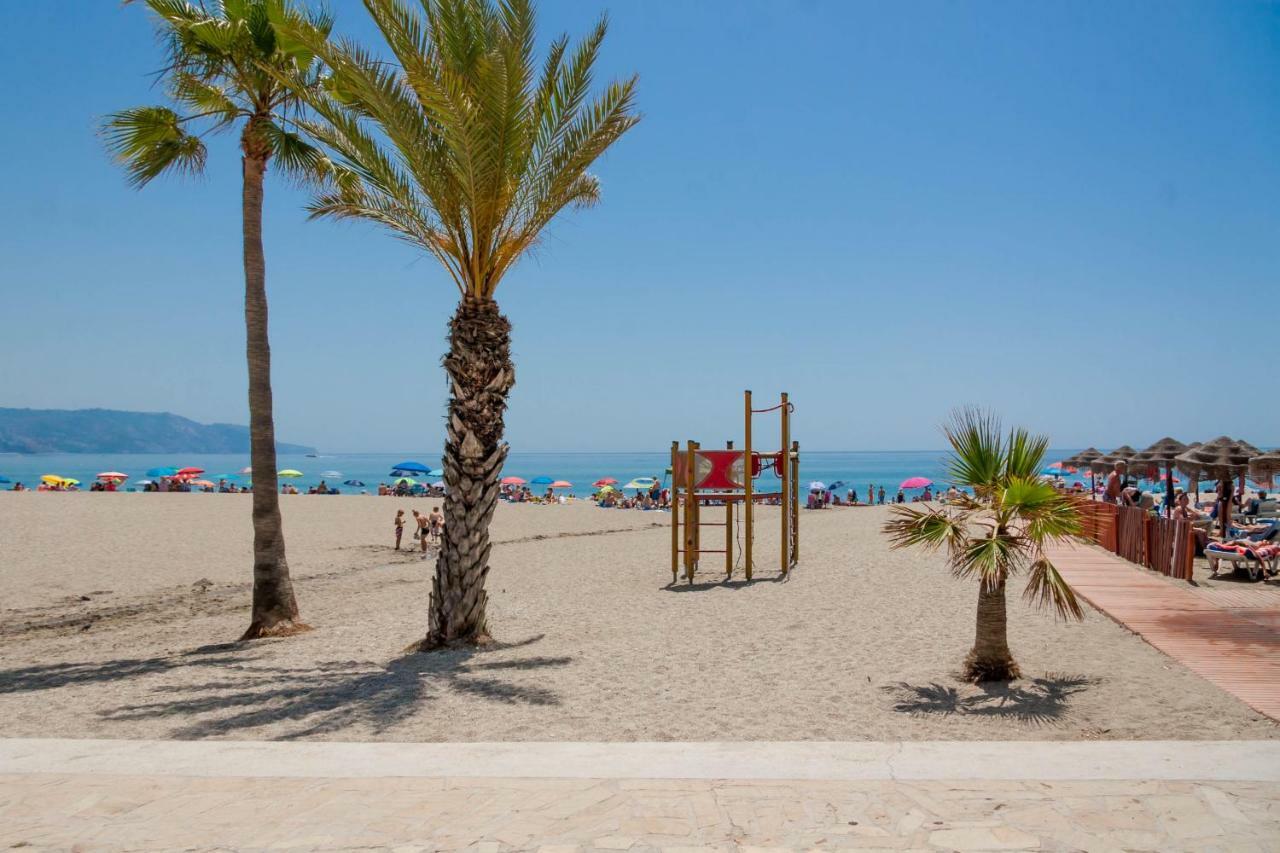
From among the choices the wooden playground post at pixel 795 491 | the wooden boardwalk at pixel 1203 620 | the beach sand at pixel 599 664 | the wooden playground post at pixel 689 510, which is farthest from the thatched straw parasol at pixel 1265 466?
the wooden playground post at pixel 689 510

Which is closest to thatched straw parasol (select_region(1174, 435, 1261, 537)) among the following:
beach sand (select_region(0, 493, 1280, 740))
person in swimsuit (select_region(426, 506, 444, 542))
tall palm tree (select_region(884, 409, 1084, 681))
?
beach sand (select_region(0, 493, 1280, 740))

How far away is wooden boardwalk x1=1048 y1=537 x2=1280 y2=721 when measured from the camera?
22.5ft

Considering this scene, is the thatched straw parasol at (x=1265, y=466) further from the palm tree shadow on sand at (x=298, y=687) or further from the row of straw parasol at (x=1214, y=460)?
the palm tree shadow on sand at (x=298, y=687)

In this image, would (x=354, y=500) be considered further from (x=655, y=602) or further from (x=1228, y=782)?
(x=1228, y=782)

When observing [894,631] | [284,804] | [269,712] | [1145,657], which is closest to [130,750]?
[269,712]

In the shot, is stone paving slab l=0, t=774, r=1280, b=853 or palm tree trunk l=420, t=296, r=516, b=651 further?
palm tree trunk l=420, t=296, r=516, b=651

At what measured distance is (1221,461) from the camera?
59.1 feet

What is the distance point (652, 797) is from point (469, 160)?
6.61 metres

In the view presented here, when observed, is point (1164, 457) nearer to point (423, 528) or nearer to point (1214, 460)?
point (1214, 460)

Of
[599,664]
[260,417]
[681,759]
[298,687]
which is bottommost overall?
[298,687]

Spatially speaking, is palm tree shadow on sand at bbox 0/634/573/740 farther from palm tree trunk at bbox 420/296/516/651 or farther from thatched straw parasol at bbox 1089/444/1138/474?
thatched straw parasol at bbox 1089/444/1138/474

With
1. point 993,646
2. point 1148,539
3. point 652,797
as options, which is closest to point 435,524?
point 1148,539

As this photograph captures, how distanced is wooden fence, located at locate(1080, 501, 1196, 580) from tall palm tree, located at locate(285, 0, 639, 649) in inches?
299

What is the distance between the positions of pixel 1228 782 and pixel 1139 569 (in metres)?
9.38
